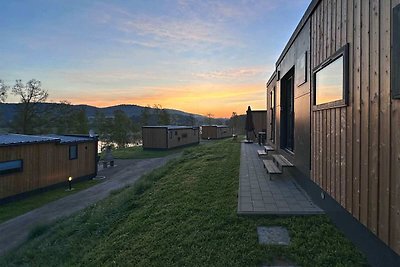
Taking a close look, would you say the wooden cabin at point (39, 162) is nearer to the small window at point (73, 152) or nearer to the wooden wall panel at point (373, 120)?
the small window at point (73, 152)

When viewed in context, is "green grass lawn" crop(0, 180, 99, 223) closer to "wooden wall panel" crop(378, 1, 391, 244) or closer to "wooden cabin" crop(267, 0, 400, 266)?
"wooden cabin" crop(267, 0, 400, 266)

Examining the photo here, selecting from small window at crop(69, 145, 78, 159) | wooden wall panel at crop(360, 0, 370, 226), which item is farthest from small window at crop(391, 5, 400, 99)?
small window at crop(69, 145, 78, 159)

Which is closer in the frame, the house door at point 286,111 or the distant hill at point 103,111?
the house door at point 286,111

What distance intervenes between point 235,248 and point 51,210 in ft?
30.1

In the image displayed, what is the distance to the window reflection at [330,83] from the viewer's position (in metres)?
3.68

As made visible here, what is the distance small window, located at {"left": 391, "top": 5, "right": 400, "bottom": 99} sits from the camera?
2.20m

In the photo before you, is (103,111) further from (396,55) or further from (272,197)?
(396,55)

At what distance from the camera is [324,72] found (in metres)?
4.51

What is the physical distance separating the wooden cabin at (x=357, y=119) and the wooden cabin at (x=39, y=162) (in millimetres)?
11791

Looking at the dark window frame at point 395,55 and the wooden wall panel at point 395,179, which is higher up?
the dark window frame at point 395,55

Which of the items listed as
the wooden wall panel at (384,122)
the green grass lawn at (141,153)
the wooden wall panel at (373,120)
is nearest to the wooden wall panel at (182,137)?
the green grass lawn at (141,153)

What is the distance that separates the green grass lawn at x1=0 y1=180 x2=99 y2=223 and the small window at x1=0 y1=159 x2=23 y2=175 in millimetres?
1337

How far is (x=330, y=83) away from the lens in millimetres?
4129

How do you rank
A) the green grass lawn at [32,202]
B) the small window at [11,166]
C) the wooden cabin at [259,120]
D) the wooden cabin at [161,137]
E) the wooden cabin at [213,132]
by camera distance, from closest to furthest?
the green grass lawn at [32,202] → the small window at [11,166] → the wooden cabin at [259,120] → the wooden cabin at [161,137] → the wooden cabin at [213,132]
